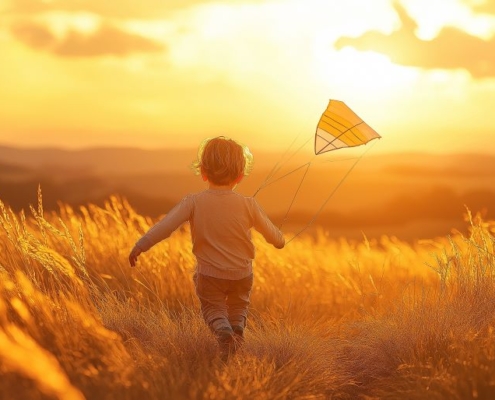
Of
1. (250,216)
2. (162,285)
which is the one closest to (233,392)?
(250,216)

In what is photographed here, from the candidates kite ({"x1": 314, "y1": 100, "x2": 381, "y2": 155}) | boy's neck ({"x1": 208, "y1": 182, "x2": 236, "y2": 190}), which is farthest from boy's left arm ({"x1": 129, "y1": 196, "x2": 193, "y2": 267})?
kite ({"x1": 314, "y1": 100, "x2": 381, "y2": 155})

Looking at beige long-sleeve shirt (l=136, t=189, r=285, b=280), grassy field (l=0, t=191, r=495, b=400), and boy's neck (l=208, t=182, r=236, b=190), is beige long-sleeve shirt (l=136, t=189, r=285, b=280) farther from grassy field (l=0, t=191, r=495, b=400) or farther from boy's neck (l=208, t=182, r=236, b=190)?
grassy field (l=0, t=191, r=495, b=400)

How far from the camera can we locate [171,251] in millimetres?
8133

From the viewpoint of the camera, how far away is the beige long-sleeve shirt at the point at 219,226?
5.38 meters

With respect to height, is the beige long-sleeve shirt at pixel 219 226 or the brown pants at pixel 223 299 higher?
the beige long-sleeve shirt at pixel 219 226

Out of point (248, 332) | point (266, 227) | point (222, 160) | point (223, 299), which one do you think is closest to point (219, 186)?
point (222, 160)

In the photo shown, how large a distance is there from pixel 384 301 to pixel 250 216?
8.18 ft

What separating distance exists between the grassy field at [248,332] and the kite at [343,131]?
1261 millimetres

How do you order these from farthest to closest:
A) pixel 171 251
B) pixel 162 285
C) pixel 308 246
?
pixel 308 246 → pixel 171 251 → pixel 162 285

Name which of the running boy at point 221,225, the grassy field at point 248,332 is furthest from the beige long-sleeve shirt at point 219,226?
the grassy field at point 248,332

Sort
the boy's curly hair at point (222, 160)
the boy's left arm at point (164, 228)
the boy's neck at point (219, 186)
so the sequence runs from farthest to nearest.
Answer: the boy's neck at point (219, 186)
the boy's curly hair at point (222, 160)
the boy's left arm at point (164, 228)

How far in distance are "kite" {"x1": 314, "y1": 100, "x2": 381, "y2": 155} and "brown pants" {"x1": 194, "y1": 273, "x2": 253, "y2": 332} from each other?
1.30 meters

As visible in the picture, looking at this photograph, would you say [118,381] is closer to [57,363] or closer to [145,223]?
[57,363]

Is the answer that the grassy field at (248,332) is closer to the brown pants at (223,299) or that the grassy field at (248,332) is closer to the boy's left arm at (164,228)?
the brown pants at (223,299)
